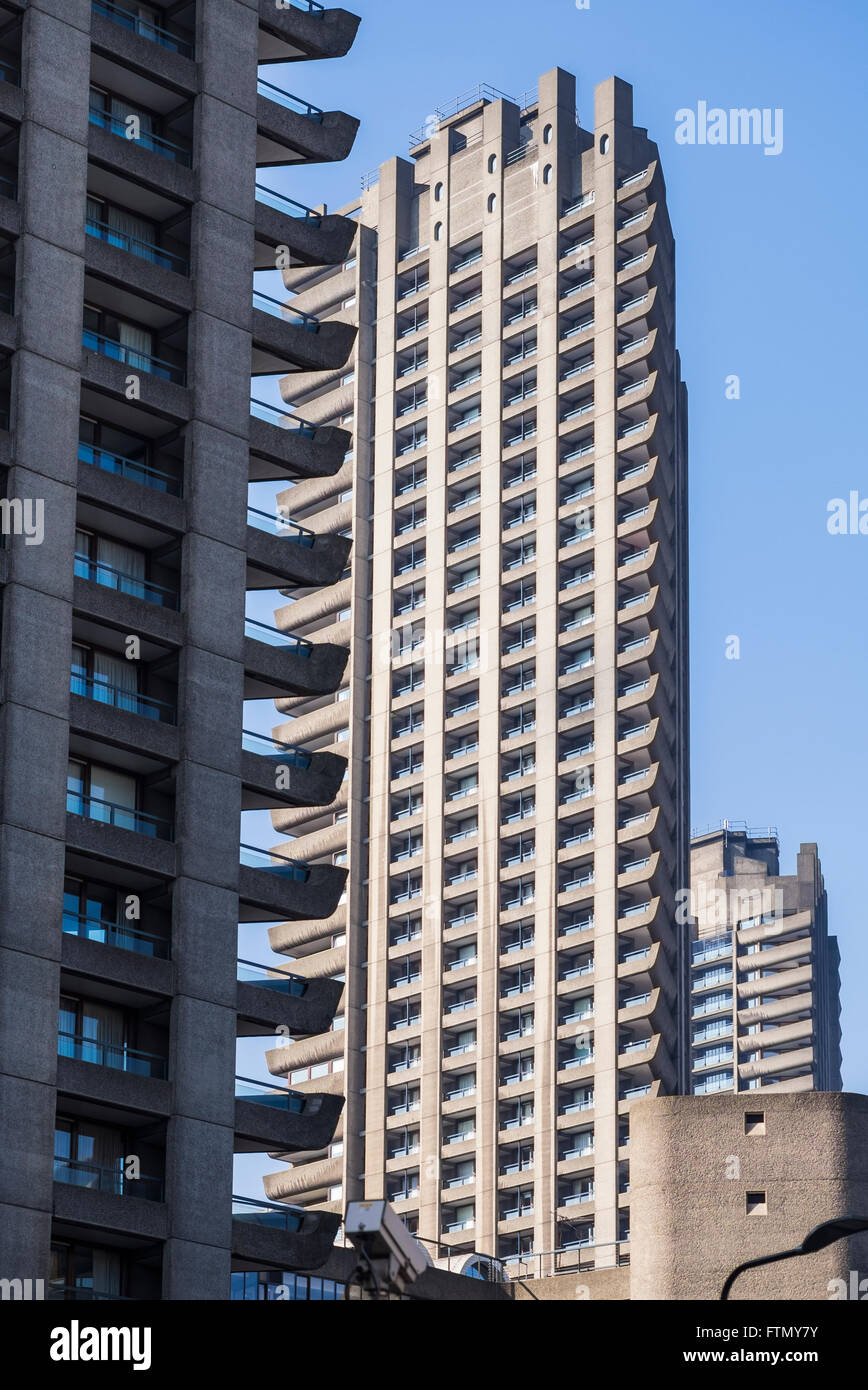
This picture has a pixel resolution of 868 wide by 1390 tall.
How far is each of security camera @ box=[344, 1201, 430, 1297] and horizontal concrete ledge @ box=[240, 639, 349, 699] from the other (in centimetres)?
4037

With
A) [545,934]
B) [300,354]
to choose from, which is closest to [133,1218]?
[300,354]

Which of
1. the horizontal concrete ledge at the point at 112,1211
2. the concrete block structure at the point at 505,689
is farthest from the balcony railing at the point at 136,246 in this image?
the concrete block structure at the point at 505,689

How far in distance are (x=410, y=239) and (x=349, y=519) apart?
1721cm

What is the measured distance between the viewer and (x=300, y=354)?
65.2 m

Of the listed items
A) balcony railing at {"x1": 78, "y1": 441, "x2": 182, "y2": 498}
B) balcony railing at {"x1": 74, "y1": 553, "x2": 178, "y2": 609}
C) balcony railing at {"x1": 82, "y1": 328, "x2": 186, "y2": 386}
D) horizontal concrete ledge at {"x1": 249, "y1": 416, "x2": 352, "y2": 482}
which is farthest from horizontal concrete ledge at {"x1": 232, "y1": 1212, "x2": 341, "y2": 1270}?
balcony railing at {"x1": 82, "y1": 328, "x2": 186, "y2": 386}

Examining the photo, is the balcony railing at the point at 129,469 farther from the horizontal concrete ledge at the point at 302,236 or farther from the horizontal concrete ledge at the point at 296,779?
the horizontal concrete ledge at the point at 302,236

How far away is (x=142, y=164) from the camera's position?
60.8 meters

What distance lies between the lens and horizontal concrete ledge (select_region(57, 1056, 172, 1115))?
174 feet

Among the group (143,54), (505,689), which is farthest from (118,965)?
(505,689)

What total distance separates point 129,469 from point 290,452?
5.62m

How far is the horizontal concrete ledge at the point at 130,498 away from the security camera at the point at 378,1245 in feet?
126

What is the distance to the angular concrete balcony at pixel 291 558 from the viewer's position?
6203 centimetres
